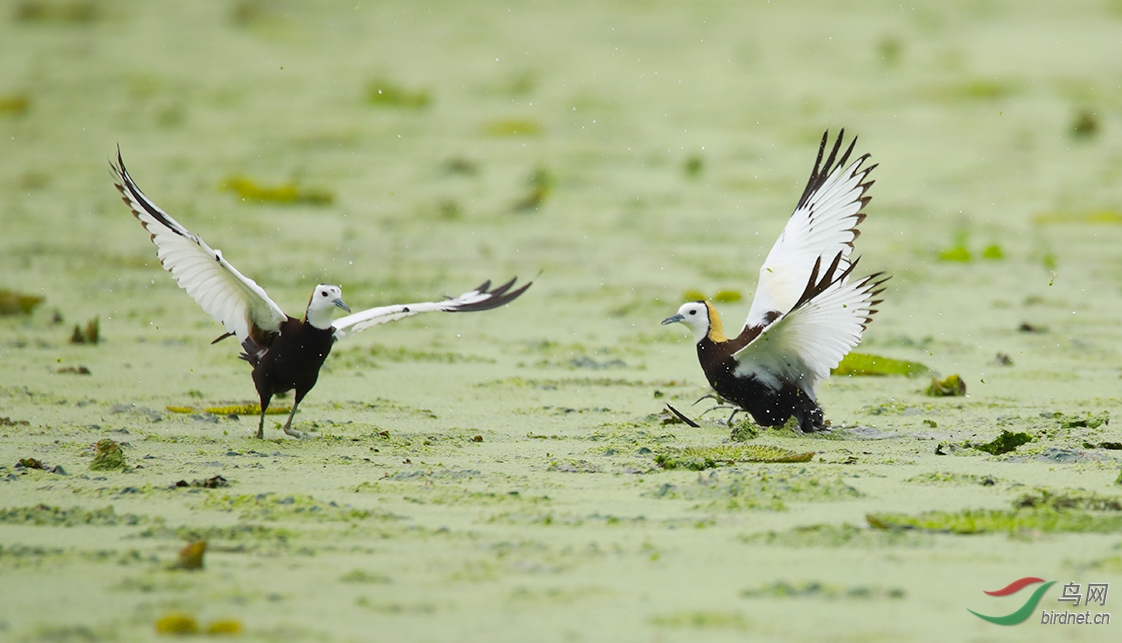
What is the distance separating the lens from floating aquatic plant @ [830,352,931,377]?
7.45m

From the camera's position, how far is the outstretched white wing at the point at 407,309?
628 centimetres

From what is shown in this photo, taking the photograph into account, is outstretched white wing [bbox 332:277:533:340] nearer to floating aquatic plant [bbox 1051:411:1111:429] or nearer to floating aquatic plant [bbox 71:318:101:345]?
floating aquatic plant [bbox 71:318:101:345]

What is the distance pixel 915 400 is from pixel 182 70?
14.4 meters

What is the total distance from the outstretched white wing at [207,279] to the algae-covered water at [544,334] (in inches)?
19.9

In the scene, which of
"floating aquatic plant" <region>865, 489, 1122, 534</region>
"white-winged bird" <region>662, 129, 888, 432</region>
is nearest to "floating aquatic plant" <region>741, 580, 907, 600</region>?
"floating aquatic plant" <region>865, 489, 1122, 534</region>

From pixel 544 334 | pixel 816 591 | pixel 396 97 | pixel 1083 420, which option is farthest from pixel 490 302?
pixel 396 97

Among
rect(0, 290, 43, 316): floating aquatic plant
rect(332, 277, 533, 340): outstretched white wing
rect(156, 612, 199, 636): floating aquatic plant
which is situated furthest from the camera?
rect(0, 290, 43, 316): floating aquatic plant

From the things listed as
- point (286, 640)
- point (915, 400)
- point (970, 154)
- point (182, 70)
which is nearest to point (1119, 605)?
point (286, 640)

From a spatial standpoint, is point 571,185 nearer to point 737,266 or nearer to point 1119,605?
point 737,266

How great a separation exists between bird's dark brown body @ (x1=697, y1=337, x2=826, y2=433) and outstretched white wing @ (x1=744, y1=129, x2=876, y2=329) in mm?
803

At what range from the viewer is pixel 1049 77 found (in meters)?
19.0

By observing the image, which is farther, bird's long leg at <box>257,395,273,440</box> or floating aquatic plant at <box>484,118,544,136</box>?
floating aquatic plant at <box>484,118,544,136</box>

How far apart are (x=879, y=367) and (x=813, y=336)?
1.64 meters

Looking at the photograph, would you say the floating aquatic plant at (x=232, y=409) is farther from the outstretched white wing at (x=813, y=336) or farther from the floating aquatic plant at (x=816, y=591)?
→ the floating aquatic plant at (x=816, y=591)
